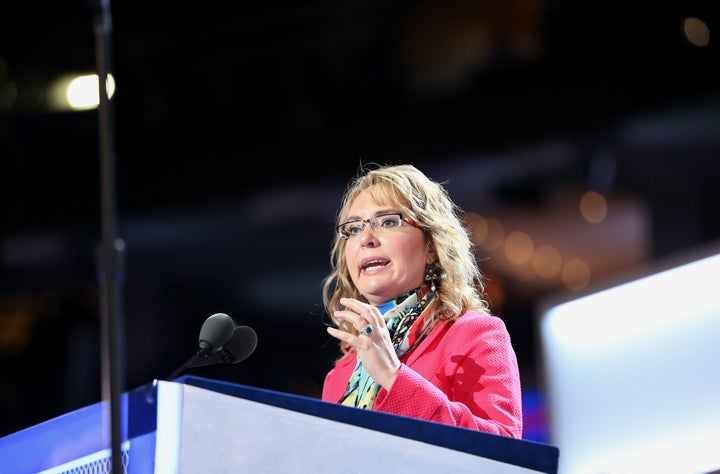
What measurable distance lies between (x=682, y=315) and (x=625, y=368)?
0.26 meters

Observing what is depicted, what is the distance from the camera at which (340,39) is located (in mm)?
7473

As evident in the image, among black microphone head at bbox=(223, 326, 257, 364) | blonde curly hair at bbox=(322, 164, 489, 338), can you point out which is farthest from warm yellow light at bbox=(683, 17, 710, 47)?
black microphone head at bbox=(223, 326, 257, 364)

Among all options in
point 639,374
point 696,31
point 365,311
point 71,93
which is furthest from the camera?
point 71,93

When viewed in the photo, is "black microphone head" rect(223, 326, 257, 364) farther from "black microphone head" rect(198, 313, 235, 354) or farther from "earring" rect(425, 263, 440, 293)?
"earring" rect(425, 263, 440, 293)

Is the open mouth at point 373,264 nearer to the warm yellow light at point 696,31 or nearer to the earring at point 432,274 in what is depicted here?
the earring at point 432,274

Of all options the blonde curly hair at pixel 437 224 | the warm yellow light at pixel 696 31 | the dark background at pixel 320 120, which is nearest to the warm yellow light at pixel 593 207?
the dark background at pixel 320 120

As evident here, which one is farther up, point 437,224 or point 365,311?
point 437,224

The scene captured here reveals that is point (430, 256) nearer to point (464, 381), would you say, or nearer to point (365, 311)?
point (464, 381)

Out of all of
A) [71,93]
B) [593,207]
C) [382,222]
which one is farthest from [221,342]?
[593,207]

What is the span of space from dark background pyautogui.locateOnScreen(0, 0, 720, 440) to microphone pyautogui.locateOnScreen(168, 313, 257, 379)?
502 centimetres

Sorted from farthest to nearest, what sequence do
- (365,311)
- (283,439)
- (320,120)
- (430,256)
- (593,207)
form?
(593,207), (320,120), (430,256), (365,311), (283,439)

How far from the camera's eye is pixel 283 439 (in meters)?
1.30

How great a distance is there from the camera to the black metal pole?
4.07 feet

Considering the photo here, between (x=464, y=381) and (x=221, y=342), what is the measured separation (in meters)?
0.43
